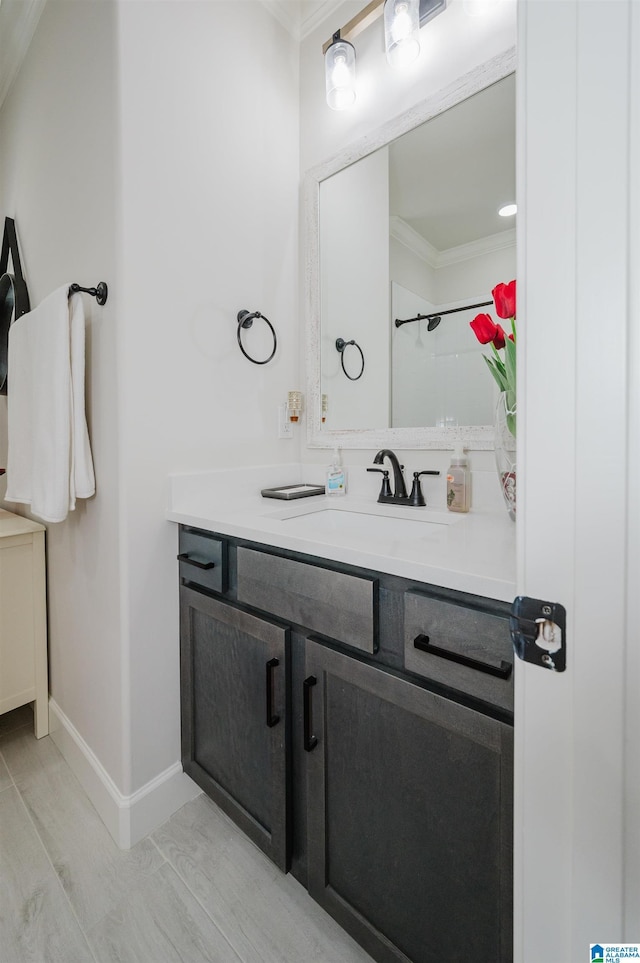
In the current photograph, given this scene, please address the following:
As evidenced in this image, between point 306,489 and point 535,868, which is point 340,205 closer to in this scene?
point 306,489

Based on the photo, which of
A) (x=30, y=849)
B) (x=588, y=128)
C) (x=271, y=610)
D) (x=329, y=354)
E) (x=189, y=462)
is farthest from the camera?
(x=329, y=354)

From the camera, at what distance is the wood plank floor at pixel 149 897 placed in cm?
99

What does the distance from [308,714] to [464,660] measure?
16.7 inches

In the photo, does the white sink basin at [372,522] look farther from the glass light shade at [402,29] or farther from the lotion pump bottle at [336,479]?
the glass light shade at [402,29]

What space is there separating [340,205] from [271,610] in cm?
147

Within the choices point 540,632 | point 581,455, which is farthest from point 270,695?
point 581,455

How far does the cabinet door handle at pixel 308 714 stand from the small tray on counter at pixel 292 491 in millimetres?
651

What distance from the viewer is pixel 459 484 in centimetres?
126

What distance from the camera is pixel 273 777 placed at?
3.43 feet

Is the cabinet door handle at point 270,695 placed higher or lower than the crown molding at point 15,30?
lower

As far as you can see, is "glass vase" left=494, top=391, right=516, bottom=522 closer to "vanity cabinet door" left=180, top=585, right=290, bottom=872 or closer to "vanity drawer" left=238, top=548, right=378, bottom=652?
"vanity drawer" left=238, top=548, right=378, bottom=652

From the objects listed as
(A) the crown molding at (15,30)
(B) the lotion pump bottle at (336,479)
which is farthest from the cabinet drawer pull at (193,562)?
(A) the crown molding at (15,30)

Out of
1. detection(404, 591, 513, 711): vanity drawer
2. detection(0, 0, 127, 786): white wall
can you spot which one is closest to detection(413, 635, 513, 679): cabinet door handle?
detection(404, 591, 513, 711): vanity drawer

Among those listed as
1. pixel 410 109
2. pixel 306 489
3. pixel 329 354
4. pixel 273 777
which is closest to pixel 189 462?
pixel 306 489
